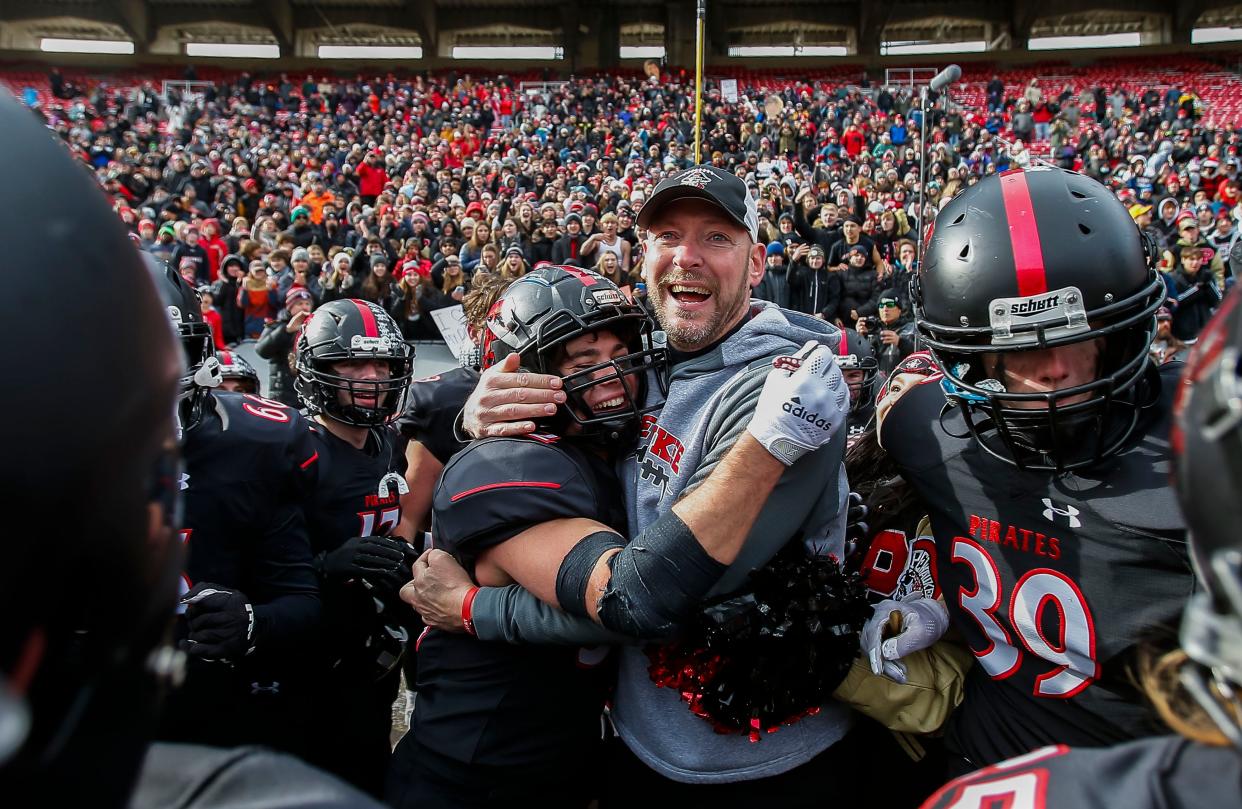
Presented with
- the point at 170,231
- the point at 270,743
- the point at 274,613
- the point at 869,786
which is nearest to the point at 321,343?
the point at 274,613

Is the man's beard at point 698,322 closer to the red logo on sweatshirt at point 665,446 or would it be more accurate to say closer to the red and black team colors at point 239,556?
the red logo on sweatshirt at point 665,446

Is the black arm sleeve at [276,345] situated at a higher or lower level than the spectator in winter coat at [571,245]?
lower

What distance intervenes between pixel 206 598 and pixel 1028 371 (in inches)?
88.4

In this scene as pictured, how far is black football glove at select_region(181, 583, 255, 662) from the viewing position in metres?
2.22

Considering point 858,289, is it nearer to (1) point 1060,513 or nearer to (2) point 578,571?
(1) point 1060,513

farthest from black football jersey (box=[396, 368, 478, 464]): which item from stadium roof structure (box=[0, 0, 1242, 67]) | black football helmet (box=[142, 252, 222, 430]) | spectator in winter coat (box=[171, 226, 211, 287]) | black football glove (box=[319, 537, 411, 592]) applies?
stadium roof structure (box=[0, 0, 1242, 67])

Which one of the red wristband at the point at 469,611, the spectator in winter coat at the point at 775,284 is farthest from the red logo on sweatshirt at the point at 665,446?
the spectator in winter coat at the point at 775,284

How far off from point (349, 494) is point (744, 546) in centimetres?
196

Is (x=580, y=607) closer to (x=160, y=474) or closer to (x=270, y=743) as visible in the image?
(x=160, y=474)

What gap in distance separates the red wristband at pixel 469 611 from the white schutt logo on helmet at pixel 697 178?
4.28ft

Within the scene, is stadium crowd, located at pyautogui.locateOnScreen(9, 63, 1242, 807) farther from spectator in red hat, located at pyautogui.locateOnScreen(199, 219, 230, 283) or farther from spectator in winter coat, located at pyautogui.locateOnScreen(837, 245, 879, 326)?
spectator in red hat, located at pyautogui.locateOnScreen(199, 219, 230, 283)

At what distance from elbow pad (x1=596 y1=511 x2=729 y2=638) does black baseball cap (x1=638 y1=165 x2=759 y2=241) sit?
1.06 meters

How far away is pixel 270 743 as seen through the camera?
2.70 metres

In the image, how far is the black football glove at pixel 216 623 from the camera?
2.22 meters
